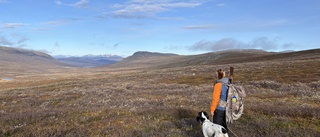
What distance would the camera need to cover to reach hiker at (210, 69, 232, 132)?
9.96 meters

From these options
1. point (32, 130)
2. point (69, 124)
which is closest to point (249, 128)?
point (69, 124)

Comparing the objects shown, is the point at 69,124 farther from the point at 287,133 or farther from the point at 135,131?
the point at 287,133

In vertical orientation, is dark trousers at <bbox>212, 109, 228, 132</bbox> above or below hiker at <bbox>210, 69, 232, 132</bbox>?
below

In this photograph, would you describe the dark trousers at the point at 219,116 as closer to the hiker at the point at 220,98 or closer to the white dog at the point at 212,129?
the hiker at the point at 220,98

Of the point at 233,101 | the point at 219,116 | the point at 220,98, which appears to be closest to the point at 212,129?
the point at 219,116

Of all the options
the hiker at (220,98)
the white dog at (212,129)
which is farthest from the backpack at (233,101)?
the white dog at (212,129)

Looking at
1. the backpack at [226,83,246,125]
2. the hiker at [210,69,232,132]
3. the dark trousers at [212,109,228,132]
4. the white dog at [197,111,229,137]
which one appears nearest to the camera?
the white dog at [197,111,229,137]

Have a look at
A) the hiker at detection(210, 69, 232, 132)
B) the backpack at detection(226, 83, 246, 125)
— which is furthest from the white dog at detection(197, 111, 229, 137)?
the backpack at detection(226, 83, 246, 125)

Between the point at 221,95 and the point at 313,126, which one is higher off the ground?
the point at 221,95

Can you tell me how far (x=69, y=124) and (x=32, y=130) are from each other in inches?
74.8

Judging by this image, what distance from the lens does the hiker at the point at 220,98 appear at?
32.7 feet

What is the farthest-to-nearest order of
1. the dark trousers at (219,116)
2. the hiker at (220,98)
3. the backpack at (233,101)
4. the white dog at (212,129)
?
1. the dark trousers at (219,116)
2. the backpack at (233,101)
3. the hiker at (220,98)
4. the white dog at (212,129)

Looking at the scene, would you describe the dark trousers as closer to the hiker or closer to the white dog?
the hiker

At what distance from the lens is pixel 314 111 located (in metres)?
13.9
